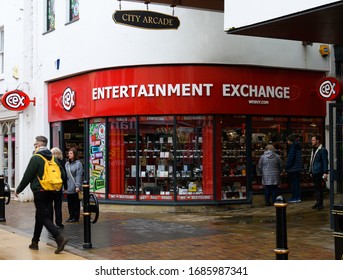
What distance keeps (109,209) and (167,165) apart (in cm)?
203

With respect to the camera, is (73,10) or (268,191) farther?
(73,10)

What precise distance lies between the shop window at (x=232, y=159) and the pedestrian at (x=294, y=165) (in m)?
1.27

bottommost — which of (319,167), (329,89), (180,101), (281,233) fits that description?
(281,233)

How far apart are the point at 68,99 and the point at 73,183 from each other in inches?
187

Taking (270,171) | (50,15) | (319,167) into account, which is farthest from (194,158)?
(50,15)

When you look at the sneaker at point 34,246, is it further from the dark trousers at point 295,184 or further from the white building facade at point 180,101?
the dark trousers at point 295,184

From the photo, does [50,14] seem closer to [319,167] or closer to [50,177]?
[319,167]

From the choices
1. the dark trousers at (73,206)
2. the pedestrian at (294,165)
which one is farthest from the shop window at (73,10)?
the pedestrian at (294,165)

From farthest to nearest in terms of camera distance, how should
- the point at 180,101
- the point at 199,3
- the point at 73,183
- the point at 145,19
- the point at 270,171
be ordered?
the point at 270,171, the point at 180,101, the point at 199,3, the point at 73,183, the point at 145,19

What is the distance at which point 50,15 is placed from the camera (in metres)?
18.5

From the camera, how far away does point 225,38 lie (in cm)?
1492

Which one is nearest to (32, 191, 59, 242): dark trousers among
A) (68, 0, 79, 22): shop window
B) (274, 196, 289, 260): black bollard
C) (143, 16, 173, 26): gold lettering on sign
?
(274, 196, 289, 260): black bollard

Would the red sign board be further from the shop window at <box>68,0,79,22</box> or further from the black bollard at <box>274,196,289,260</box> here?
the black bollard at <box>274,196,289,260</box>

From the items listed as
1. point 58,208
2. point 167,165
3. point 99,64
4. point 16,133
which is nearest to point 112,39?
point 99,64
